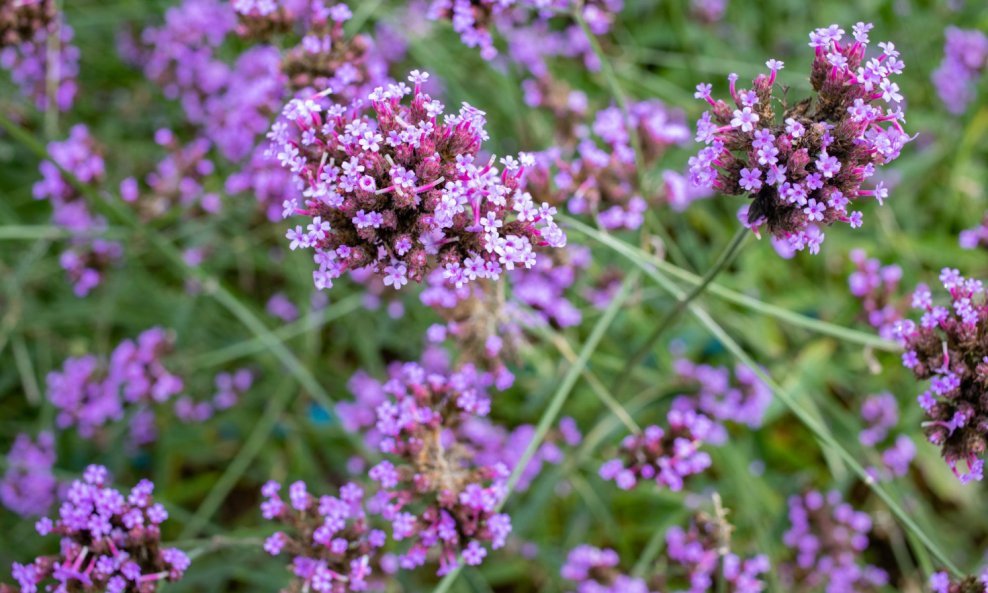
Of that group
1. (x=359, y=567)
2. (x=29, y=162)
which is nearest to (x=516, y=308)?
(x=359, y=567)

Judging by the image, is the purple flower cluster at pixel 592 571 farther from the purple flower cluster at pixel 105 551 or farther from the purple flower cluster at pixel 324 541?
the purple flower cluster at pixel 105 551

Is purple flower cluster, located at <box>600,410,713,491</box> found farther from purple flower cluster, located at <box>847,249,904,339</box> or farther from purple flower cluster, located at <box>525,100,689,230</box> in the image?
purple flower cluster, located at <box>847,249,904,339</box>

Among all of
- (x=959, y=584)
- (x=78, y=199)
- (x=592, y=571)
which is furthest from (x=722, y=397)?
(x=78, y=199)

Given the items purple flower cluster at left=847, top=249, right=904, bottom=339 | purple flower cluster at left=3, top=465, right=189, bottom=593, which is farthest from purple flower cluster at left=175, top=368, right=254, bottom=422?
purple flower cluster at left=847, top=249, right=904, bottom=339

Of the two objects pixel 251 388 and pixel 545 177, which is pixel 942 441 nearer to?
pixel 545 177

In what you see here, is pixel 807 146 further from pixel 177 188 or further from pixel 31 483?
pixel 31 483

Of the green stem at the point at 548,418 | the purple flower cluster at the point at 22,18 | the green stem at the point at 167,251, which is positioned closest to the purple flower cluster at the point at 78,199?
the green stem at the point at 167,251
